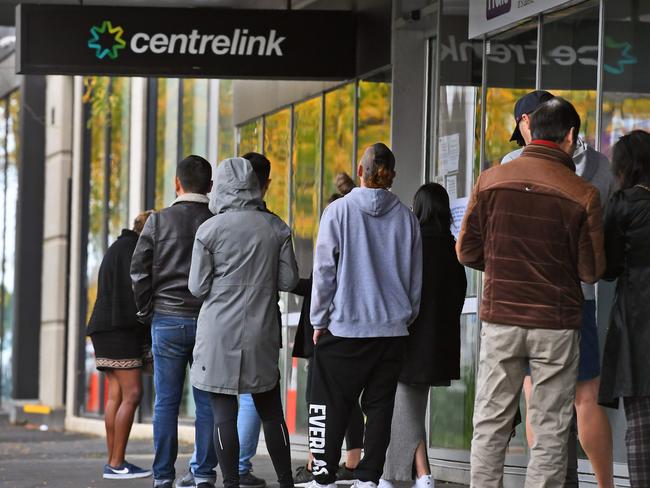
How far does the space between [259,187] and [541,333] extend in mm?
2572

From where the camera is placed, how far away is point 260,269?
27.1 ft

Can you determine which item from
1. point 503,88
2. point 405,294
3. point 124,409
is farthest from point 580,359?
point 124,409

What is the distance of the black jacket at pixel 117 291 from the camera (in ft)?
34.6

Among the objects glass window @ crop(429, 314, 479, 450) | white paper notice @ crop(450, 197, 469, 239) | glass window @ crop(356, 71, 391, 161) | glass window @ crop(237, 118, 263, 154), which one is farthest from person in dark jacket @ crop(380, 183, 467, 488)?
glass window @ crop(237, 118, 263, 154)

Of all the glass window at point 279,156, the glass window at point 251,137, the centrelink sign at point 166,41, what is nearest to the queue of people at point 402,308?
the centrelink sign at point 166,41

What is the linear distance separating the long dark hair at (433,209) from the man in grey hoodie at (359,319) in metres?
0.55

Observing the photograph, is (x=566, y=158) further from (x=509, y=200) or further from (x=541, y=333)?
(x=541, y=333)

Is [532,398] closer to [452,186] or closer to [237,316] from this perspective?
[237,316]

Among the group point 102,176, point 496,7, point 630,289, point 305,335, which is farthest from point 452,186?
point 102,176

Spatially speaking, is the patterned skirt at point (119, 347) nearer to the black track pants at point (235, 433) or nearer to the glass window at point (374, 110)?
the black track pants at point (235, 433)

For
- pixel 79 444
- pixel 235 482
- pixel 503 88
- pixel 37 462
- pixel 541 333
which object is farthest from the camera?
pixel 79 444

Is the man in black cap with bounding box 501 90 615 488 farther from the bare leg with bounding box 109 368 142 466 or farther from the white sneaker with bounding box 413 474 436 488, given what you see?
the bare leg with bounding box 109 368 142 466

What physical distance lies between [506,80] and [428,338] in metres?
2.37

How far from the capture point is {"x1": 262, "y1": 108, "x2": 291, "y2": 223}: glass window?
1446 cm
